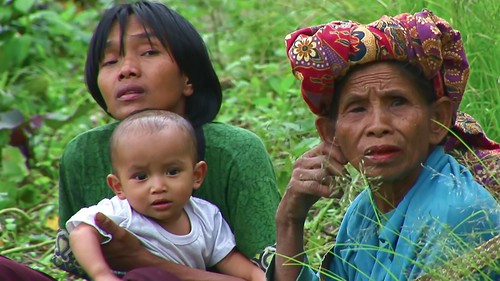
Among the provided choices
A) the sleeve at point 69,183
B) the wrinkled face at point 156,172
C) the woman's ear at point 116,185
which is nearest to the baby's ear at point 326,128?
the wrinkled face at point 156,172

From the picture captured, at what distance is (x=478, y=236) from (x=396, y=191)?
1.14 feet

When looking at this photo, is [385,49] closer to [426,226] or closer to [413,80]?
[413,80]

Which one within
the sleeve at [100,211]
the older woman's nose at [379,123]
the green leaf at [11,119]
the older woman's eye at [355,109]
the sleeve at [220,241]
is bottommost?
the green leaf at [11,119]

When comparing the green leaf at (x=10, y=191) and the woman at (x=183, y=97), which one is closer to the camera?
the woman at (x=183, y=97)

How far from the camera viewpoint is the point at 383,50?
320 centimetres

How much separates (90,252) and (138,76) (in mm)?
638

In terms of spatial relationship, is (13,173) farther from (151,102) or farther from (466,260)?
(466,260)

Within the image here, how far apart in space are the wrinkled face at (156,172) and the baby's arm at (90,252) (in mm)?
A: 179

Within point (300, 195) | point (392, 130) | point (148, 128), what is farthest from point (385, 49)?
point (148, 128)

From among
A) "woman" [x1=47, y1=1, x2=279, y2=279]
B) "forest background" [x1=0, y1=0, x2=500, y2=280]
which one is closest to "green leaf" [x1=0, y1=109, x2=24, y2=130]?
"forest background" [x1=0, y1=0, x2=500, y2=280]

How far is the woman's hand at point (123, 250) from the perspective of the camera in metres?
3.72

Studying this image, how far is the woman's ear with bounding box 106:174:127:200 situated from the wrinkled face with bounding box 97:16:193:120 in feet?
0.75

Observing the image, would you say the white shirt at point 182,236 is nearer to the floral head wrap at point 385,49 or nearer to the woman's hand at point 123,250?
the woman's hand at point 123,250

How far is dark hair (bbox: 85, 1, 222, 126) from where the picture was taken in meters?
4.00
